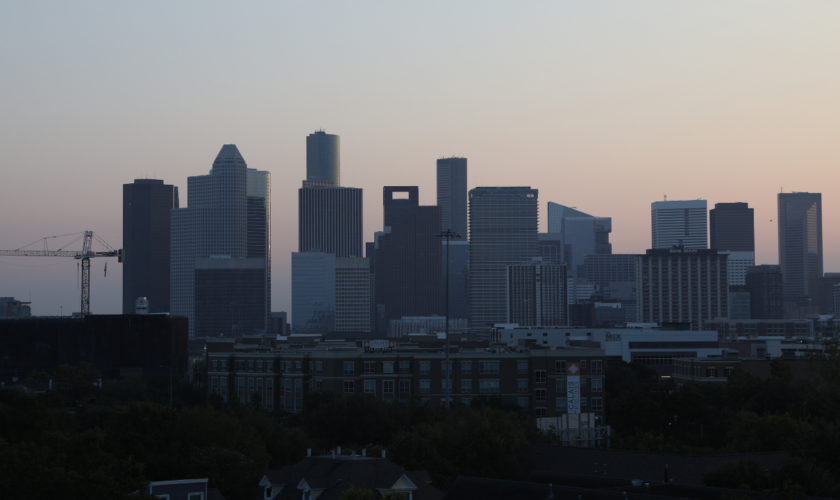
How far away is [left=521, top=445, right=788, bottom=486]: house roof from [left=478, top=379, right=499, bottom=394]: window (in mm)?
61520

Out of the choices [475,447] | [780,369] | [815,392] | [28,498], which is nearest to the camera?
[28,498]

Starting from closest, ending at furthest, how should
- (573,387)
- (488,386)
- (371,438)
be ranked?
(371,438) → (573,387) → (488,386)

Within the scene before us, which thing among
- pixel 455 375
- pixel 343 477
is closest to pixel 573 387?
pixel 455 375

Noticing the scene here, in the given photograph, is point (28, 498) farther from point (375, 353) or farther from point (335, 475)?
point (375, 353)

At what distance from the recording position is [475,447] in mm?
65250

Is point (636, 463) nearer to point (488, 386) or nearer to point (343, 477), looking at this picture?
point (343, 477)

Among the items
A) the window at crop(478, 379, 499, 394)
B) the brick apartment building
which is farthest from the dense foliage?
the window at crop(478, 379, 499, 394)

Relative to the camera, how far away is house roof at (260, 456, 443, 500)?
185 feet

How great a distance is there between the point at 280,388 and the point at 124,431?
7190 centimetres

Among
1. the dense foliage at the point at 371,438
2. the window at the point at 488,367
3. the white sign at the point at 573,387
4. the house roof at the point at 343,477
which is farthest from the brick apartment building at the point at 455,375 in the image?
the house roof at the point at 343,477

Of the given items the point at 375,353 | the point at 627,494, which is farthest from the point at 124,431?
the point at 375,353

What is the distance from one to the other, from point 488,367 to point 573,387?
105 feet

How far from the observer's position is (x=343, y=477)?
57.1 meters

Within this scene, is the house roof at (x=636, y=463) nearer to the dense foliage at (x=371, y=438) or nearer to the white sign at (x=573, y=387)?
the dense foliage at (x=371, y=438)
